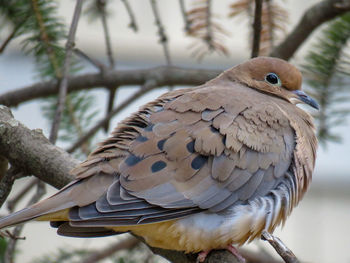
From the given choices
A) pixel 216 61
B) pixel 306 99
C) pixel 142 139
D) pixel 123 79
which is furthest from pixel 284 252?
pixel 216 61

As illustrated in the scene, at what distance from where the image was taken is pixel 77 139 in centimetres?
279

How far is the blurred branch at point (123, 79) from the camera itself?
9.34 ft

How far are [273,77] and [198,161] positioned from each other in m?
0.79

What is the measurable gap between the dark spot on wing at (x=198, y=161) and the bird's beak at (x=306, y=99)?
693 mm

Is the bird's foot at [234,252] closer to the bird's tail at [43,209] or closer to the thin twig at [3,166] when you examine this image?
the bird's tail at [43,209]

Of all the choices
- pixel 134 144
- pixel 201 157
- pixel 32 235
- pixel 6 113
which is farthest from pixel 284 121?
pixel 32 235

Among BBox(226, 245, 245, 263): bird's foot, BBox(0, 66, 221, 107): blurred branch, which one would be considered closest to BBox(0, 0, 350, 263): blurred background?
BBox(0, 66, 221, 107): blurred branch

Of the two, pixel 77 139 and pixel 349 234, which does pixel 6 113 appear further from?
pixel 349 234

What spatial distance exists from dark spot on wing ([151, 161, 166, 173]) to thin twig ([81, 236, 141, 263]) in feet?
2.05

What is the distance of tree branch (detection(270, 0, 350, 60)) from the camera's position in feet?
8.62

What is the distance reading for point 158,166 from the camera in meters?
2.08

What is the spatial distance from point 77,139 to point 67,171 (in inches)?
26.6

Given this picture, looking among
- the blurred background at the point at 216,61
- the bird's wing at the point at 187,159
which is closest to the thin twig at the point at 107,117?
the bird's wing at the point at 187,159

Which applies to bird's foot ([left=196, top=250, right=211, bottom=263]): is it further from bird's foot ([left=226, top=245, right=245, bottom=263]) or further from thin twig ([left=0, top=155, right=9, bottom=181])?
thin twig ([left=0, top=155, right=9, bottom=181])
